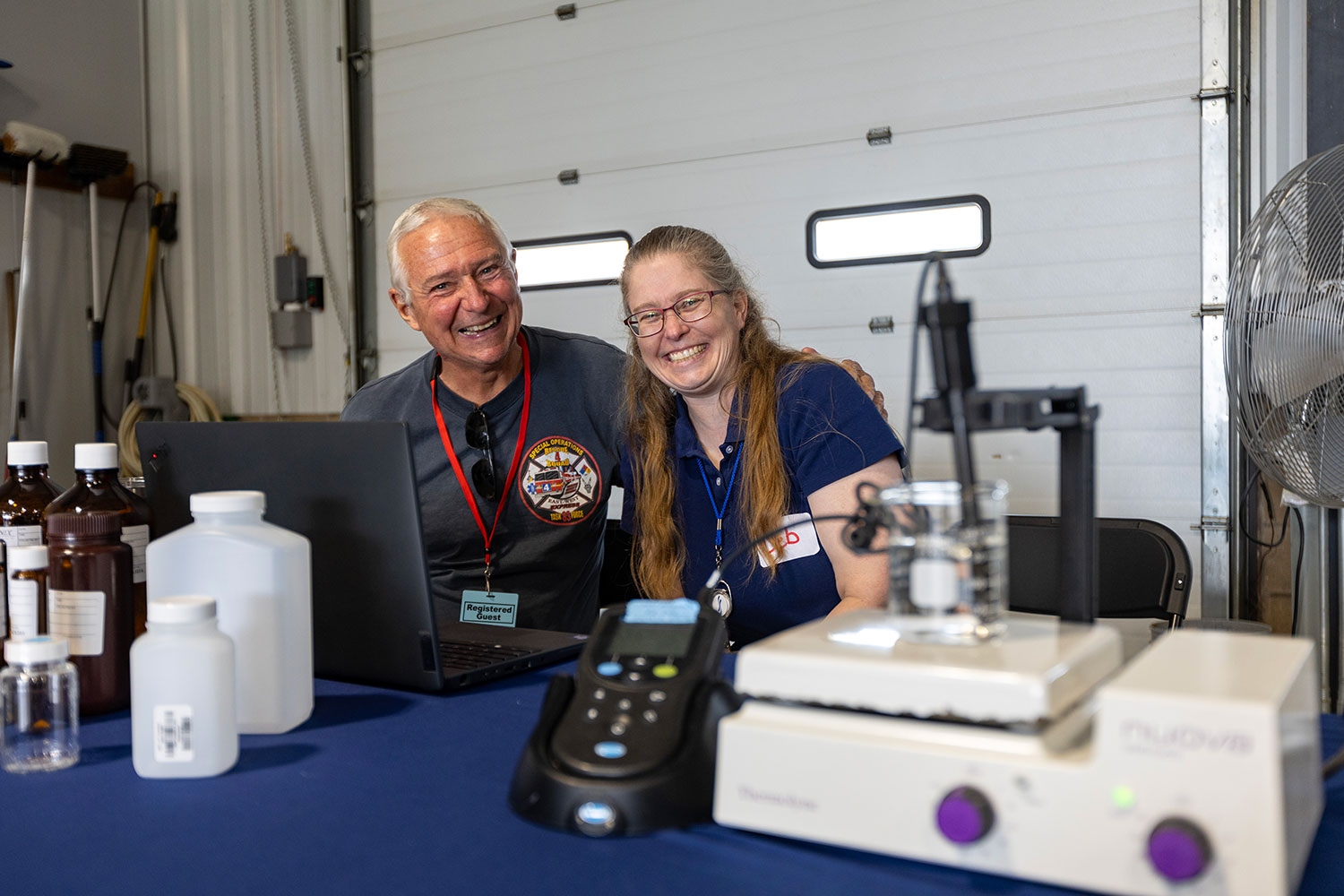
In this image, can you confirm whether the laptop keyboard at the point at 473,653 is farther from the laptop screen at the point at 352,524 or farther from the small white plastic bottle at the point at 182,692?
the small white plastic bottle at the point at 182,692

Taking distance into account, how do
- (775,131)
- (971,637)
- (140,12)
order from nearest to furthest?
(971,637), (775,131), (140,12)

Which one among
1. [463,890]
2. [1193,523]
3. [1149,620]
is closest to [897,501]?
[463,890]

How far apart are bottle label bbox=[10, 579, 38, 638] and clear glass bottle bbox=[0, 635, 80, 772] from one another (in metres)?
0.08

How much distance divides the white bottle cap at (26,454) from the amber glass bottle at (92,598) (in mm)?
201

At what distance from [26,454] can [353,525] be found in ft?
1.39

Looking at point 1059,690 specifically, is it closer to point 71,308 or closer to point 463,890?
point 463,890

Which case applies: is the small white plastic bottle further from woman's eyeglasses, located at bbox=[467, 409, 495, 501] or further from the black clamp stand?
woman's eyeglasses, located at bbox=[467, 409, 495, 501]

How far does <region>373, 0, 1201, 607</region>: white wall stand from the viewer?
3.25 m

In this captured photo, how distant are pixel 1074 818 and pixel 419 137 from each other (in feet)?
14.6

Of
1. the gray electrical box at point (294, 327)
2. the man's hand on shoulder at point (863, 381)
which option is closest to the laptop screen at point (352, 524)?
the man's hand on shoulder at point (863, 381)

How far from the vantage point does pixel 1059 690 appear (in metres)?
0.65

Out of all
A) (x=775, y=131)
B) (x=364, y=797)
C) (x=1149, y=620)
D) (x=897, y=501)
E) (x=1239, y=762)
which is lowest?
(x=1149, y=620)

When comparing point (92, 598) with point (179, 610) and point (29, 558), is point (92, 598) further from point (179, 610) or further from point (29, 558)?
point (179, 610)

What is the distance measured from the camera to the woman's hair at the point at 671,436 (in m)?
1.77
